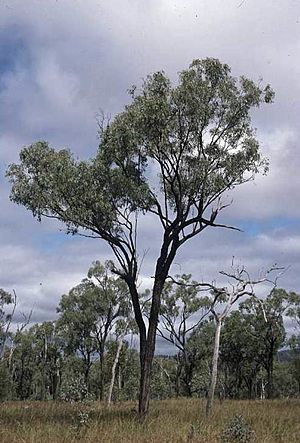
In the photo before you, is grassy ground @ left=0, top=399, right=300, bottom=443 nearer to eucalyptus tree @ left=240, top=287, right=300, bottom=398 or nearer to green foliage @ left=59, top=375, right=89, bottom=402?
green foliage @ left=59, top=375, right=89, bottom=402

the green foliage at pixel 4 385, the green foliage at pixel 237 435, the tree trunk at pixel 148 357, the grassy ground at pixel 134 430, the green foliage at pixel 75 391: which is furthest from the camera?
the green foliage at pixel 4 385

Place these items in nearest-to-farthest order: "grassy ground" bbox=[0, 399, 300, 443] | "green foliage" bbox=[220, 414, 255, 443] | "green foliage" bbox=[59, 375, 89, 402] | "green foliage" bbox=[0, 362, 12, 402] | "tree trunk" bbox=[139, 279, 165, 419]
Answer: "grassy ground" bbox=[0, 399, 300, 443] → "green foliage" bbox=[220, 414, 255, 443] → "green foliage" bbox=[59, 375, 89, 402] → "tree trunk" bbox=[139, 279, 165, 419] → "green foliage" bbox=[0, 362, 12, 402]

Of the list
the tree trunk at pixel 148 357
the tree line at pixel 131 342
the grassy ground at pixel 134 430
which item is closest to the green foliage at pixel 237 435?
the grassy ground at pixel 134 430

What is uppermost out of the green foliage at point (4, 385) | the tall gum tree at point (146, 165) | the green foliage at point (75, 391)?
the tall gum tree at point (146, 165)

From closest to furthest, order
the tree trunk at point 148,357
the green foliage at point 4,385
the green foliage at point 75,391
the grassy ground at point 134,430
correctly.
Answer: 1. the grassy ground at point 134,430
2. the green foliage at point 75,391
3. the tree trunk at point 148,357
4. the green foliage at point 4,385

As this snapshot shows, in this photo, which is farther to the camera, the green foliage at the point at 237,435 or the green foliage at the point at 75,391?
the green foliage at the point at 75,391

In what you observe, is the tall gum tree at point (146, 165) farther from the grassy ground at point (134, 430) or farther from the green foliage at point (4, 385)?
the green foliage at point (4, 385)

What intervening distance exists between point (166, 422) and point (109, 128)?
8.69m

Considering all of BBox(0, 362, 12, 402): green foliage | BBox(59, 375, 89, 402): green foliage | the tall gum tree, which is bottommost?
BBox(0, 362, 12, 402): green foliage

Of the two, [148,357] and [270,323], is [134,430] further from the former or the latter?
A: [270,323]

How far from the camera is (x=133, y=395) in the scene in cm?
5206

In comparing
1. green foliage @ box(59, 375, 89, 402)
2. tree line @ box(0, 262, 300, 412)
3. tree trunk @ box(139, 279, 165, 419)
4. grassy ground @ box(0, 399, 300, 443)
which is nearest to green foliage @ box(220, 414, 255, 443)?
grassy ground @ box(0, 399, 300, 443)

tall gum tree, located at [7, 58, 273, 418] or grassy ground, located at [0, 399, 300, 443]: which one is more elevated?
tall gum tree, located at [7, 58, 273, 418]

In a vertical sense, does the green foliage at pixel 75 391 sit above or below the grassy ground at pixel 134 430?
above
